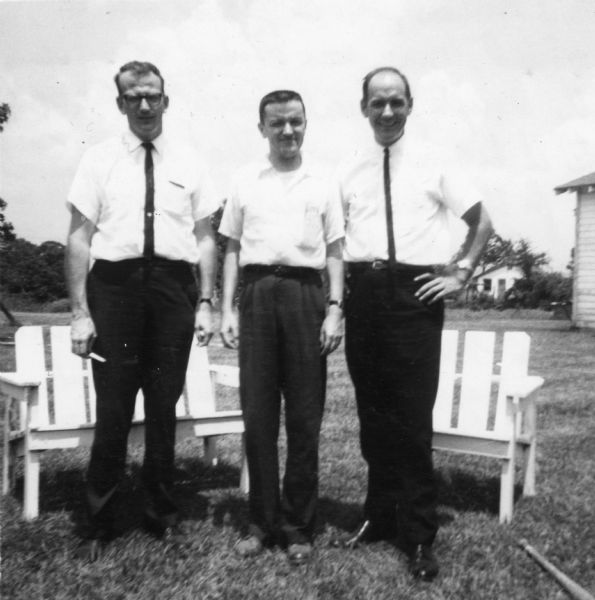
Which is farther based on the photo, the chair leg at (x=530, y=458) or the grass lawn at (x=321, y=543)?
the chair leg at (x=530, y=458)

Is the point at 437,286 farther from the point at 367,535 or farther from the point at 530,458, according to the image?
the point at 530,458

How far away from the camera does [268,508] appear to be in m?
3.47

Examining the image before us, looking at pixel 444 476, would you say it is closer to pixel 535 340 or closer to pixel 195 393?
pixel 195 393

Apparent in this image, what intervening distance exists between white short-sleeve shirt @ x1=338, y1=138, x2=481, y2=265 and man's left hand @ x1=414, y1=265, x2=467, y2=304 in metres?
0.08

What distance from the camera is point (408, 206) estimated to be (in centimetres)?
329

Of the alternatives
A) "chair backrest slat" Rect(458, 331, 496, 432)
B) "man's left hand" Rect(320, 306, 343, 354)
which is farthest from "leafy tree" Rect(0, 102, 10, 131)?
"chair backrest slat" Rect(458, 331, 496, 432)

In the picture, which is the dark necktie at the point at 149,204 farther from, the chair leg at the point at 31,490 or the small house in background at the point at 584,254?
the small house in background at the point at 584,254

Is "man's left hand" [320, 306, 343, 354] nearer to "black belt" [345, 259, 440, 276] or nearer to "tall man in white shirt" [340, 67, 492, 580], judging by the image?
"tall man in white shirt" [340, 67, 492, 580]

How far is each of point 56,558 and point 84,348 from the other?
98 cm

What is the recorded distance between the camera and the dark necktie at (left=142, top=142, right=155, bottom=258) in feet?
10.9

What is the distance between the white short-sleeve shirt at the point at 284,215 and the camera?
3.33 meters

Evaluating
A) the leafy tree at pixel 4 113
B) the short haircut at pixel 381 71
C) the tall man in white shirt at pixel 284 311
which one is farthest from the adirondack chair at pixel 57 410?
the short haircut at pixel 381 71

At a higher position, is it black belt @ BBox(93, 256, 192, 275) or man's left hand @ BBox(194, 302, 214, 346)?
black belt @ BBox(93, 256, 192, 275)

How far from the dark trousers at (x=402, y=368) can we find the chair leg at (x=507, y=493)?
2.59 feet
